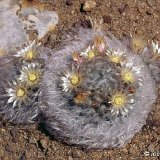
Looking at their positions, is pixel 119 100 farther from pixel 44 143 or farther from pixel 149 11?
pixel 149 11

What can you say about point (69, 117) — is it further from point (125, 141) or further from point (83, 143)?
point (125, 141)

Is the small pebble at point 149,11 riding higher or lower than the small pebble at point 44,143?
higher

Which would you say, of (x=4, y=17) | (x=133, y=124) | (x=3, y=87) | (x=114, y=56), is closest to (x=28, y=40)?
(x=4, y=17)

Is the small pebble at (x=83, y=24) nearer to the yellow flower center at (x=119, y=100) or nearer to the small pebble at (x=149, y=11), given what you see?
the small pebble at (x=149, y=11)

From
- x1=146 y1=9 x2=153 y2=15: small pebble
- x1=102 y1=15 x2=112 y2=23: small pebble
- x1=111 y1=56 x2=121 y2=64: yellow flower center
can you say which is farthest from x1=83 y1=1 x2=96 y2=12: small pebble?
x1=111 y1=56 x2=121 y2=64: yellow flower center

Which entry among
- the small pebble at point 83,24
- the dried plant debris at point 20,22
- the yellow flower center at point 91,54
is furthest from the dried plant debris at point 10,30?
the yellow flower center at point 91,54

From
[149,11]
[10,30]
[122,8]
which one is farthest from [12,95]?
[149,11]

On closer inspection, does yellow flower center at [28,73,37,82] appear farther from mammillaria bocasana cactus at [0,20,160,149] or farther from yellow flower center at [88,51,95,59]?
yellow flower center at [88,51,95,59]

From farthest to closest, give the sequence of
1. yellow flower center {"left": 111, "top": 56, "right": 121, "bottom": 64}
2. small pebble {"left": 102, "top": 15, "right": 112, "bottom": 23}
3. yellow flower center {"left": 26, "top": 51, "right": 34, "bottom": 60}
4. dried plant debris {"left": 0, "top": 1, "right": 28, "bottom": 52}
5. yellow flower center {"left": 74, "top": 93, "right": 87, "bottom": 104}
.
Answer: small pebble {"left": 102, "top": 15, "right": 112, "bottom": 23}, dried plant debris {"left": 0, "top": 1, "right": 28, "bottom": 52}, yellow flower center {"left": 26, "top": 51, "right": 34, "bottom": 60}, yellow flower center {"left": 111, "top": 56, "right": 121, "bottom": 64}, yellow flower center {"left": 74, "top": 93, "right": 87, "bottom": 104}

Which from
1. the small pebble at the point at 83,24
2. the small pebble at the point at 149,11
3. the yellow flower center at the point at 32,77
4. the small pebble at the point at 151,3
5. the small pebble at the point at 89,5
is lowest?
the small pebble at the point at 149,11
